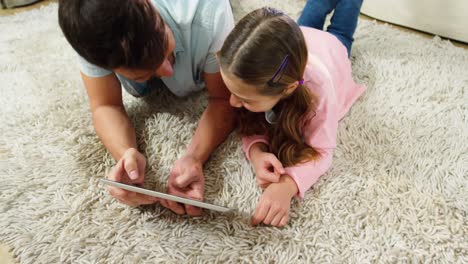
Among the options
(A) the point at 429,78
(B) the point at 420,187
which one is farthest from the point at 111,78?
(A) the point at 429,78

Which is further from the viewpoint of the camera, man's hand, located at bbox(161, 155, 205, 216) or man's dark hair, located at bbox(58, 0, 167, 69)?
man's hand, located at bbox(161, 155, 205, 216)

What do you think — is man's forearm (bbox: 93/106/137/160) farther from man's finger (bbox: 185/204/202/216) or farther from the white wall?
the white wall

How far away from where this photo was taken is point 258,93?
0.66 meters

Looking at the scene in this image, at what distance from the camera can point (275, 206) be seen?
705 mm

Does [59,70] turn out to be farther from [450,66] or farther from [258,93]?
[450,66]

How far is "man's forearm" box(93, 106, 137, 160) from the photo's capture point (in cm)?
80

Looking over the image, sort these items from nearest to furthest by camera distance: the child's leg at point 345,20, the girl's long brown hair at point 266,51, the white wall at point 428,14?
1. the girl's long brown hair at point 266,51
2. the child's leg at point 345,20
3. the white wall at point 428,14

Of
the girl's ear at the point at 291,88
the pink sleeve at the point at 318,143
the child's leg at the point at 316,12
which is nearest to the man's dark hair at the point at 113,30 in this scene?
the girl's ear at the point at 291,88

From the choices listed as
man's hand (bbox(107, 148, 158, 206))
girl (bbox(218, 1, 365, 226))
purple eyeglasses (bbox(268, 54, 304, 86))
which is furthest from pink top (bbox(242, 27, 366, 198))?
man's hand (bbox(107, 148, 158, 206))

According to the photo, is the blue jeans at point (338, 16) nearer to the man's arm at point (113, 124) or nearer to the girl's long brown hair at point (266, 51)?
the girl's long brown hair at point (266, 51)

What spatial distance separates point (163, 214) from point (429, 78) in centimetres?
81

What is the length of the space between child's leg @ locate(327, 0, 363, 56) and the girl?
0.17m

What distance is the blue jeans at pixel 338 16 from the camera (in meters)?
1.06

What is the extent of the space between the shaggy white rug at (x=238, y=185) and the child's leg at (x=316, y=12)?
177mm
